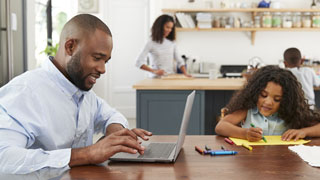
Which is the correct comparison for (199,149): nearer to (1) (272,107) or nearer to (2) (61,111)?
(2) (61,111)

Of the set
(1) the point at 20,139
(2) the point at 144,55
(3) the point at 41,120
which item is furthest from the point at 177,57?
(1) the point at 20,139

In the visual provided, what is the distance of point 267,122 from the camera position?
2037 millimetres

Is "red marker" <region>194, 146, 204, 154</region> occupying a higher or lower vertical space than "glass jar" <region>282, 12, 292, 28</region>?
lower

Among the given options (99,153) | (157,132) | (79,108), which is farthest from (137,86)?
(99,153)

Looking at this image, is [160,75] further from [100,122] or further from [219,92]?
[100,122]

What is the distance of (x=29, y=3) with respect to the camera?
3562 mm

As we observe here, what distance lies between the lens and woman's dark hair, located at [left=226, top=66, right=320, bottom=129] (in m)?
1.98

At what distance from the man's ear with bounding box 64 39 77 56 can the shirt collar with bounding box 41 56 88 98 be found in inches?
3.2

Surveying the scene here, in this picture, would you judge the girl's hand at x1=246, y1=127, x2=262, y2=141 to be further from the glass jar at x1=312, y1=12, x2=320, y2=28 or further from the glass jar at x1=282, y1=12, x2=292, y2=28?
the glass jar at x1=312, y1=12, x2=320, y2=28

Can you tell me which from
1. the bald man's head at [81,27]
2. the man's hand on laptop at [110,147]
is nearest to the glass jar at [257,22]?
the bald man's head at [81,27]

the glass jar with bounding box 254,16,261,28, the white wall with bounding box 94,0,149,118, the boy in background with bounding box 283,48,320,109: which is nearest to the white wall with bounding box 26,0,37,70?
the boy in background with bounding box 283,48,320,109

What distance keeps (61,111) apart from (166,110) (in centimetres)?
235

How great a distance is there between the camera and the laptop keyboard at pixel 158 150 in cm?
142

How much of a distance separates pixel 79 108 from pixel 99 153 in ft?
1.00
